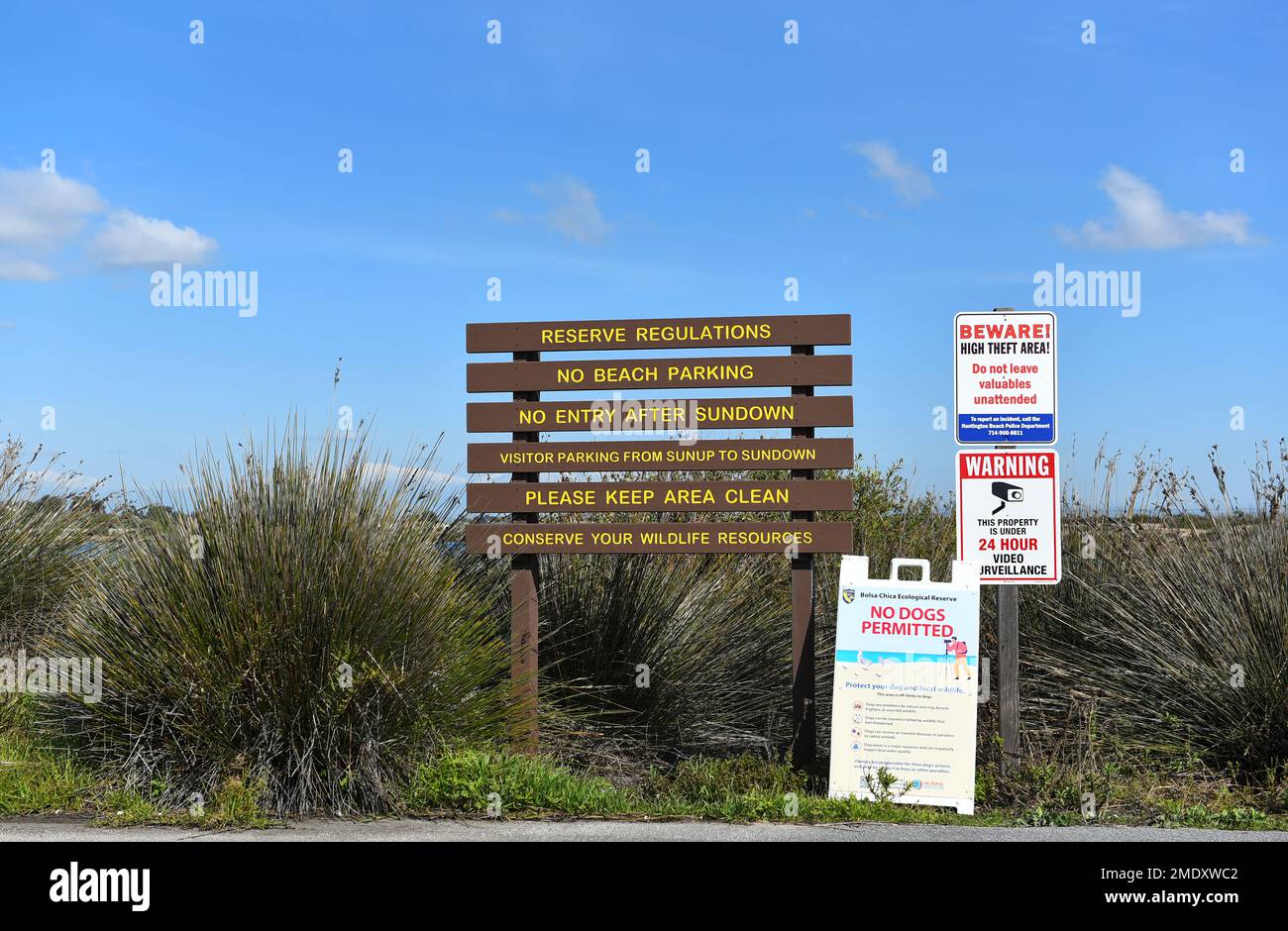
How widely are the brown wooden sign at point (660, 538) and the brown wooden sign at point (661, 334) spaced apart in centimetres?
143

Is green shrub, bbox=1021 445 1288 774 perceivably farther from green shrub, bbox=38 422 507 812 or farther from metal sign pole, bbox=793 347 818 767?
green shrub, bbox=38 422 507 812

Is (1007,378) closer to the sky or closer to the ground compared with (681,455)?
closer to the sky

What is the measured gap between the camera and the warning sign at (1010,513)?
8.39m

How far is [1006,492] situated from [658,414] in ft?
8.89

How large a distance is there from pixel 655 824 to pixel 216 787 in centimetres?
274

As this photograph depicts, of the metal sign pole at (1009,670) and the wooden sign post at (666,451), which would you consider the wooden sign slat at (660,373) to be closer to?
the wooden sign post at (666,451)

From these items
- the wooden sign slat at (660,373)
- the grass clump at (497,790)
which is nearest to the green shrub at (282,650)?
the grass clump at (497,790)

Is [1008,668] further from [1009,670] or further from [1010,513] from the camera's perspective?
[1010,513]

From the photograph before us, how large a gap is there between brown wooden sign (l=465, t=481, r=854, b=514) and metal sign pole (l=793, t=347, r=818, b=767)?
0.54 feet

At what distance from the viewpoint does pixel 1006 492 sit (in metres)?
8.44

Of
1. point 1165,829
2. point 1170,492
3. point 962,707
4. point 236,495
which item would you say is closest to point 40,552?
point 236,495

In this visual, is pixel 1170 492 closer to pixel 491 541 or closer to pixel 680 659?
pixel 680 659

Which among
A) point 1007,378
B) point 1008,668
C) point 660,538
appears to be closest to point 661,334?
point 660,538

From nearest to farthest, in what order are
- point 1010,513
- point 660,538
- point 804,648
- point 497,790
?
point 497,790 < point 1010,513 < point 804,648 < point 660,538
